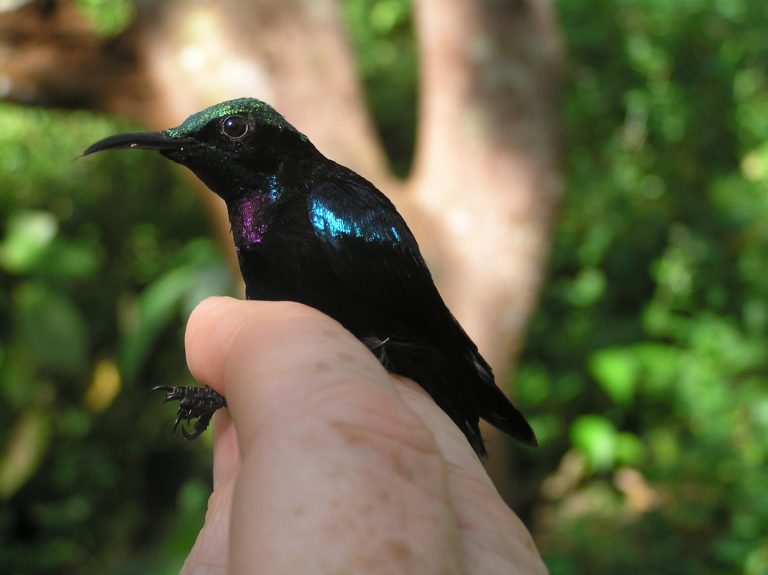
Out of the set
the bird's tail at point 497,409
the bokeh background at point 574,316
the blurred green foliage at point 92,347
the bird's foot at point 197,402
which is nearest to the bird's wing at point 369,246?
the bird's tail at point 497,409

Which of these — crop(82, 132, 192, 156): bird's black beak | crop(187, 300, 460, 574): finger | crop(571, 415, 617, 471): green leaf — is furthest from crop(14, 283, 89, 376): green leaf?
crop(187, 300, 460, 574): finger

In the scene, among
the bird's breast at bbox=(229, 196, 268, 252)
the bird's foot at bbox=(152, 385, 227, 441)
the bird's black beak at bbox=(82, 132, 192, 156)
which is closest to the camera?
the bird's black beak at bbox=(82, 132, 192, 156)

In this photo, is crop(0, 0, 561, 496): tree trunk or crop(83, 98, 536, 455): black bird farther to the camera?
crop(0, 0, 561, 496): tree trunk

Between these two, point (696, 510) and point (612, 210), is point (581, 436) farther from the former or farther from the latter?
point (612, 210)

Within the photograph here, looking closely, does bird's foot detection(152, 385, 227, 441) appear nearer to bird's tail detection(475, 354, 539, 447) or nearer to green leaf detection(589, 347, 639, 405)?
bird's tail detection(475, 354, 539, 447)

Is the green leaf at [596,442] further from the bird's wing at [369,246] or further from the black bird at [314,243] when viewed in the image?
the bird's wing at [369,246]
